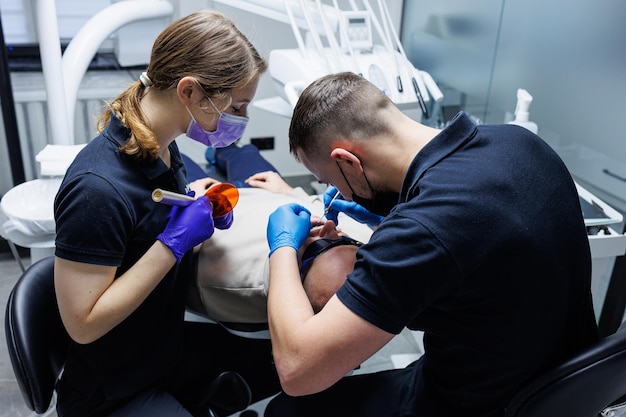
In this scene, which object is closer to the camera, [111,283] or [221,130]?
[111,283]

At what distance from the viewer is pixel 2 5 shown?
263cm

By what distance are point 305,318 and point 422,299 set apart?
0.66 feet

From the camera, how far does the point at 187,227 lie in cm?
109

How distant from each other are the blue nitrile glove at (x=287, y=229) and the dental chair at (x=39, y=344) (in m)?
0.39

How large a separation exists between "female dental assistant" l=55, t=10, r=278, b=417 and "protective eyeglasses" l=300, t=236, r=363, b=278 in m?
0.21

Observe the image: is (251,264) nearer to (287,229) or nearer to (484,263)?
(287,229)

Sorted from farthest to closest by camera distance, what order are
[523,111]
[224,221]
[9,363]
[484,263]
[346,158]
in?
1. [9,363]
2. [523,111]
3. [224,221]
4. [346,158]
5. [484,263]

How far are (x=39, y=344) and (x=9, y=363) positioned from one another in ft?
3.26

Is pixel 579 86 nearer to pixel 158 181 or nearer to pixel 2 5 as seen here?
pixel 158 181

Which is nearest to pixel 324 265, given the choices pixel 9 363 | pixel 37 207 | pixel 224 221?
pixel 224 221

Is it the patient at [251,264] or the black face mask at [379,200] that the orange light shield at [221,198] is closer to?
the patient at [251,264]

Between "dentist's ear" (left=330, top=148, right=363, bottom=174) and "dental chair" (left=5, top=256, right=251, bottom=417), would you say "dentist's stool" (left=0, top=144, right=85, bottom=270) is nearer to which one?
"dental chair" (left=5, top=256, right=251, bottom=417)

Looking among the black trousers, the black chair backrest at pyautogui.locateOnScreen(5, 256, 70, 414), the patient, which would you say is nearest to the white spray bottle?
the patient

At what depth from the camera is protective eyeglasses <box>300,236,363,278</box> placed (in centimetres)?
110
